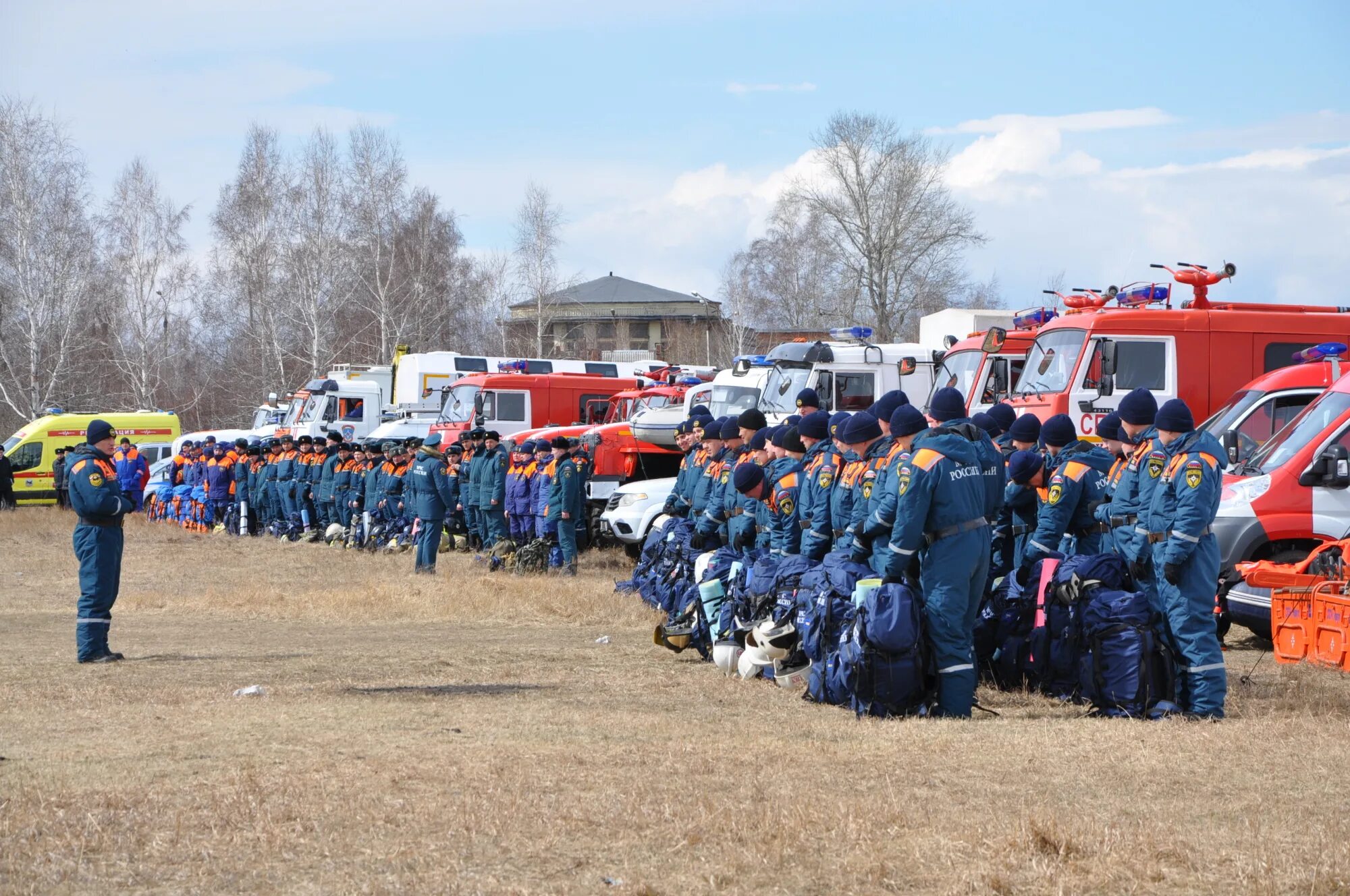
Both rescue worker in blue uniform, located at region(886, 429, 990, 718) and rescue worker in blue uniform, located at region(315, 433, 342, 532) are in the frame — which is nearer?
rescue worker in blue uniform, located at region(886, 429, 990, 718)

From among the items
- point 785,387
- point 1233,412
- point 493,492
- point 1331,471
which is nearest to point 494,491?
point 493,492

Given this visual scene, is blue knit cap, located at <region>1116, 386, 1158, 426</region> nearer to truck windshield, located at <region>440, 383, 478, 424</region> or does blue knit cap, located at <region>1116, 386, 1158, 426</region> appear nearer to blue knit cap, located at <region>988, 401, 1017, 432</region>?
blue knit cap, located at <region>988, 401, 1017, 432</region>

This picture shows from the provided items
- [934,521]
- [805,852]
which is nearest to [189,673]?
[934,521]

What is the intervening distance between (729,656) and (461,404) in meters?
18.1

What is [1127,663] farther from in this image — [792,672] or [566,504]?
[566,504]

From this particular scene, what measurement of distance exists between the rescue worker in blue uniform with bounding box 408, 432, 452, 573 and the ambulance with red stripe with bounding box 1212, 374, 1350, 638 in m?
9.70

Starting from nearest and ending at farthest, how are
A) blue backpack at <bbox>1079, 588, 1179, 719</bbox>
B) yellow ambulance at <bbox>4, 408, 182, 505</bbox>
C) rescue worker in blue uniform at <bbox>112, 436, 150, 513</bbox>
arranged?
blue backpack at <bbox>1079, 588, 1179, 719</bbox> → rescue worker in blue uniform at <bbox>112, 436, 150, 513</bbox> → yellow ambulance at <bbox>4, 408, 182, 505</bbox>

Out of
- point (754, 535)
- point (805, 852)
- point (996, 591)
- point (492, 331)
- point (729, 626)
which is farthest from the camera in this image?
point (492, 331)

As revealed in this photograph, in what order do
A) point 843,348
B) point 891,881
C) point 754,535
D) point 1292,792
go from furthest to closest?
point 843,348 < point 754,535 < point 1292,792 < point 891,881

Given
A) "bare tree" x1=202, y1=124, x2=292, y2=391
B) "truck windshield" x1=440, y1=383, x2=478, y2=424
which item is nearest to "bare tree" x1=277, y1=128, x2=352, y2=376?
"bare tree" x1=202, y1=124, x2=292, y2=391

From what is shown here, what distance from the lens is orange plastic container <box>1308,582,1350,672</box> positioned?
8859 mm

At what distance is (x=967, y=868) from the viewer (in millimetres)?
4516

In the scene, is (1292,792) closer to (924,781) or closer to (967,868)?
(924,781)

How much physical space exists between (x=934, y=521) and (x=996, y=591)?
1.58m
